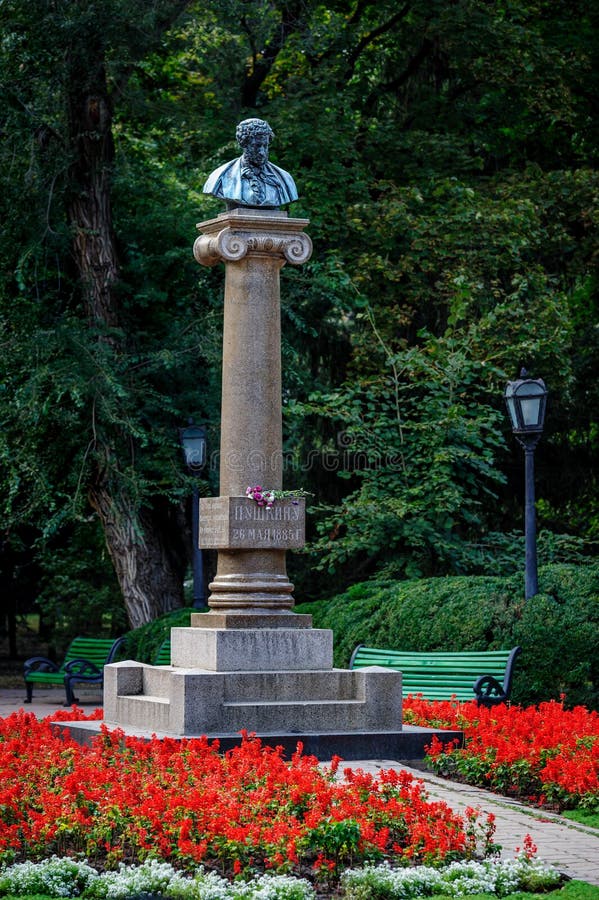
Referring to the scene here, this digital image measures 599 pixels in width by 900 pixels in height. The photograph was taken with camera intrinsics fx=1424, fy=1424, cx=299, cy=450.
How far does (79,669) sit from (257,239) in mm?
10294

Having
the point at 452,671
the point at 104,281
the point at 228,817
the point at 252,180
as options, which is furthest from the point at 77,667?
the point at 228,817

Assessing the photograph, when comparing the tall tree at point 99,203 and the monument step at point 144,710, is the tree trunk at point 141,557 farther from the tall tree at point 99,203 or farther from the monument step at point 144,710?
the monument step at point 144,710

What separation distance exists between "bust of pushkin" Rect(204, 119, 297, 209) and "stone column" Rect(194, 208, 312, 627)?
222 millimetres

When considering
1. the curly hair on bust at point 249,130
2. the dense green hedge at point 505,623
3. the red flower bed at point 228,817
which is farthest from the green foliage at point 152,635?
the red flower bed at point 228,817

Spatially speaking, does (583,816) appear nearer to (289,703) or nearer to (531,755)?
(531,755)

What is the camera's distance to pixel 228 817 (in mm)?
7586

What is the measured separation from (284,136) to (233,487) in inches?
442

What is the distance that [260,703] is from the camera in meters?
11.2

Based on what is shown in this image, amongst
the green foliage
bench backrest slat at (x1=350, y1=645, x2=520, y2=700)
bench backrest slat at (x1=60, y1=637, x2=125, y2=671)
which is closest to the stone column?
bench backrest slat at (x1=350, y1=645, x2=520, y2=700)

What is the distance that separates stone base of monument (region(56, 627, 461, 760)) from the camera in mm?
10938

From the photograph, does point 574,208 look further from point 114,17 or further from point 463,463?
point 114,17

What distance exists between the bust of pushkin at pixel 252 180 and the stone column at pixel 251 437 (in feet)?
0.73

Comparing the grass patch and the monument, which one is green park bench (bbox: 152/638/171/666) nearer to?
the monument

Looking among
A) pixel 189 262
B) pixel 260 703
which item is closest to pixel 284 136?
pixel 189 262
